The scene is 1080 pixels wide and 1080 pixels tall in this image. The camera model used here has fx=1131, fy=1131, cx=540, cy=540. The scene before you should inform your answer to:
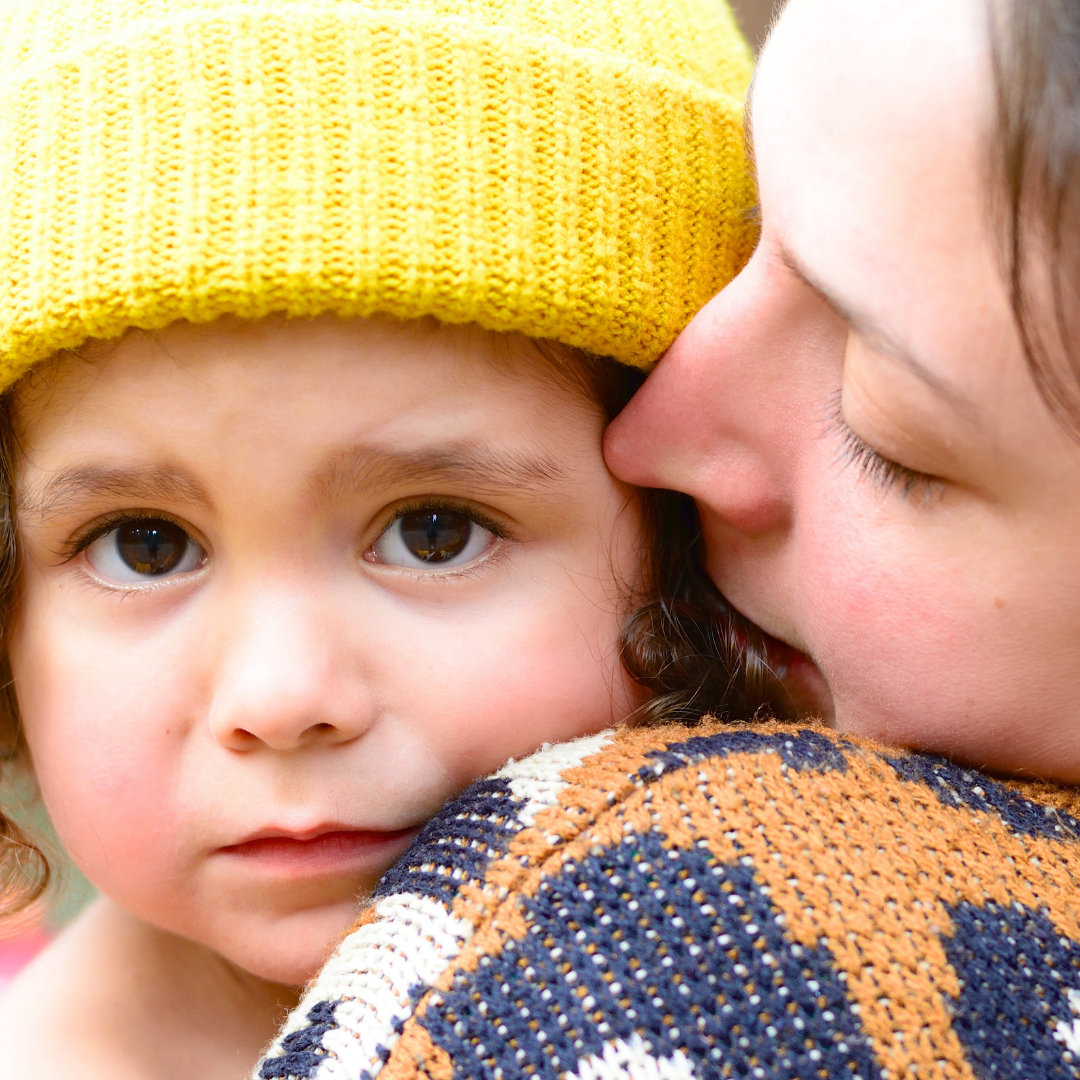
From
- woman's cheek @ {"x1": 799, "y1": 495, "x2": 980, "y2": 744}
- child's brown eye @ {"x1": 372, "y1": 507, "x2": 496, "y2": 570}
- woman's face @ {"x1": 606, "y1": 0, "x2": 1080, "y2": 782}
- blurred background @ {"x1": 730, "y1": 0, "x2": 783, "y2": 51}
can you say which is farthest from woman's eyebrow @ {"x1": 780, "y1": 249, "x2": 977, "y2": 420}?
blurred background @ {"x1": 730, "y1": 0, "x2": 783, "y2": 51}

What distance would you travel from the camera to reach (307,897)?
90 centimetres

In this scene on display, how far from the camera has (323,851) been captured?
0.88m

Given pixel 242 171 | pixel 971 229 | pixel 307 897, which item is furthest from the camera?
pixel 307 897

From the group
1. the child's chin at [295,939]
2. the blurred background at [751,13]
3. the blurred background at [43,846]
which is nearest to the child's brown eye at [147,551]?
the child's chin at [295,939]

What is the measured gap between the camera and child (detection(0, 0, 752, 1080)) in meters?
0.80

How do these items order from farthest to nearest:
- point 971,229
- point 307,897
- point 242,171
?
point 307,897 < point 242,171 < point 971,229

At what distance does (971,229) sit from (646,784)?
37 cm

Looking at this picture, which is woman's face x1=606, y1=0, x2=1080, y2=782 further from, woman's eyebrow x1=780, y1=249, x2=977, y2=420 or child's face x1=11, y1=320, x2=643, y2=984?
child's face x1=11, y1=320, x2=643, y2=984

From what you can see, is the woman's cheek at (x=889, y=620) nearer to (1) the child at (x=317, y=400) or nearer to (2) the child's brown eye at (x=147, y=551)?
(1) the child at (x=317, y=400)

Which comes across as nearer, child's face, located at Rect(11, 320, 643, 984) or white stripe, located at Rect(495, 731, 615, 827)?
white stripe, located at Rect(495, 731, 615, 827)

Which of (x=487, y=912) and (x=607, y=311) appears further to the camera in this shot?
(x=607, y=311)

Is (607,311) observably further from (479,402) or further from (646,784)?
(646,784)

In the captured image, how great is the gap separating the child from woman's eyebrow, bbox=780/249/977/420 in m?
0.19

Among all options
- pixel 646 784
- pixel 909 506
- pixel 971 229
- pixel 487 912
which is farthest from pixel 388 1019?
pixel 971 229
